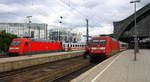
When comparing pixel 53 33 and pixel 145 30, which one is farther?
pixel 53 33

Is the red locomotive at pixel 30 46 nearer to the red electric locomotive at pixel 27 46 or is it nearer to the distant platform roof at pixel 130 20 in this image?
the red electric locomotive at pixel 27 46

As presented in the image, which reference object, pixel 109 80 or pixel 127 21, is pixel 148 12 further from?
pixel 109 80

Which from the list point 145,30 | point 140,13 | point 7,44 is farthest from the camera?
point 145,30

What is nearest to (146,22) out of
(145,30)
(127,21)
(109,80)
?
(145,30)

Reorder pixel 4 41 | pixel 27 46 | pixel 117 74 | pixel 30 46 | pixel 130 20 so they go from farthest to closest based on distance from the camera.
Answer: pixel 130 20 < pixel 4 41 < pixel 30 46 < pixel 27 46 < pixel 117 74

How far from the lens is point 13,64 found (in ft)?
57.3

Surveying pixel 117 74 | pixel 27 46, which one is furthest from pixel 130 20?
pixel 117 74

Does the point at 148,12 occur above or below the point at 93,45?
above

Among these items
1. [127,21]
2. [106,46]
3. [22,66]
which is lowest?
[22,66]

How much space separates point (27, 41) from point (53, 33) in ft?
260

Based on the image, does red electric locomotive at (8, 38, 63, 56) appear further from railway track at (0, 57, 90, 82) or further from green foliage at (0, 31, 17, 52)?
railway track at (0, 57, 90, 82)

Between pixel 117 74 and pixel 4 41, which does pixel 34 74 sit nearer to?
pixel 117 74

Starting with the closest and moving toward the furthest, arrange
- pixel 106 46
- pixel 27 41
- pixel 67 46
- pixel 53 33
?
1. pixel 106 46
2. pixel 27 41
3. pixel 67 46
4. pixel 53 33

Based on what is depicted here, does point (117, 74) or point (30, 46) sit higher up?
point (30, 46)
